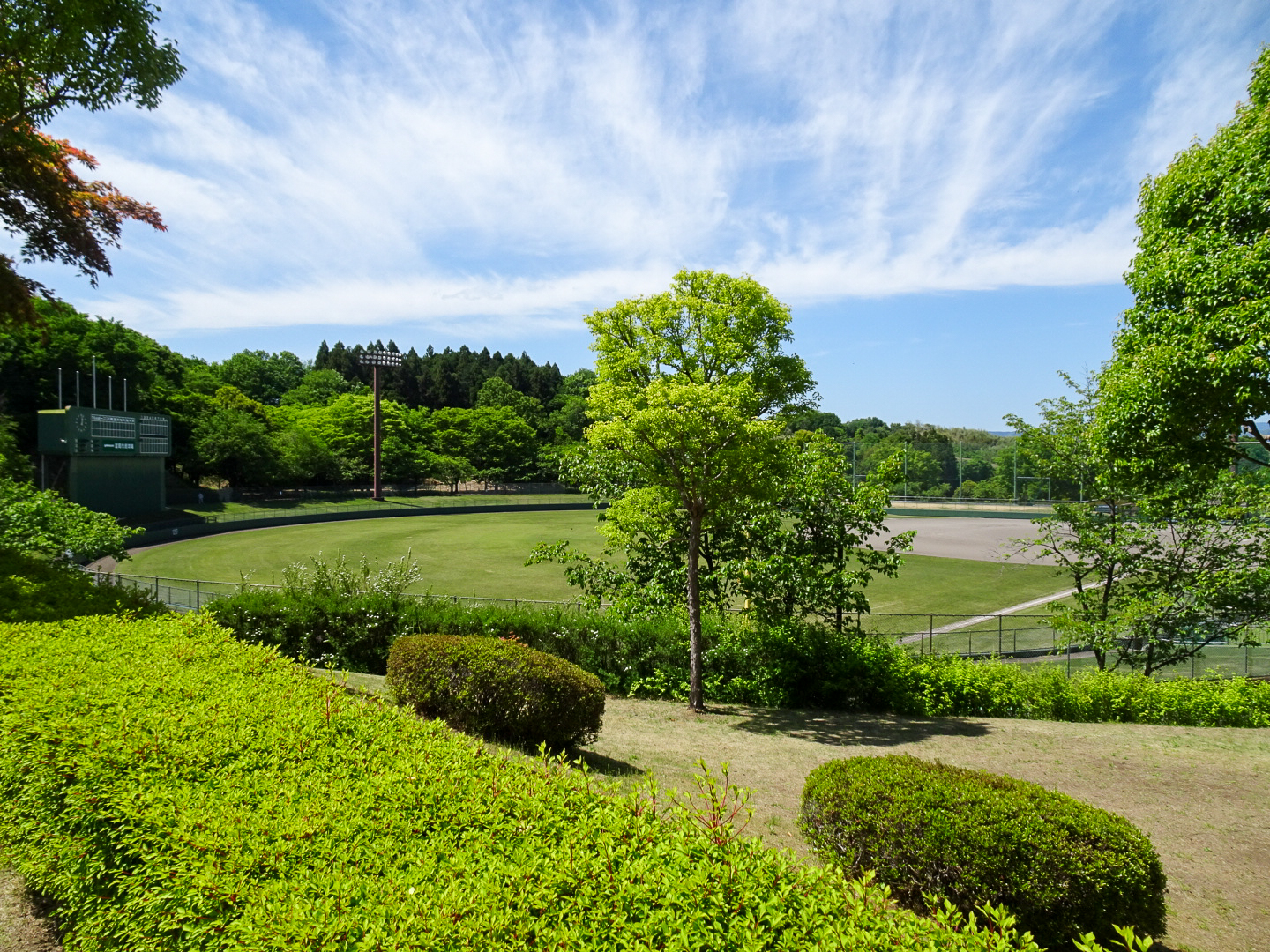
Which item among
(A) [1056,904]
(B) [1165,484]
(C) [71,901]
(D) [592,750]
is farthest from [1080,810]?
(B) [1165,484]

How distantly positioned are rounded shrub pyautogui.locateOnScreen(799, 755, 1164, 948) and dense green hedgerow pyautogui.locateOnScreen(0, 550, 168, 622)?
26.1ft

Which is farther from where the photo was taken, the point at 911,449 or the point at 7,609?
the point at 911,449

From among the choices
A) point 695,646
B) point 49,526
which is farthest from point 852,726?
point 49,526

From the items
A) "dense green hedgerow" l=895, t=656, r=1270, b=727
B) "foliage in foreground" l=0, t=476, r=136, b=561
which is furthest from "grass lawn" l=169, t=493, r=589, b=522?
"dense green hedgerow" l=895, t=656, r=1270, b=727

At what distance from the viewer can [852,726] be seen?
38.0 ft

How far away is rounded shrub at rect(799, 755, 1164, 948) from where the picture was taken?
4566 mm

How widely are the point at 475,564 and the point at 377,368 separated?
158 ft

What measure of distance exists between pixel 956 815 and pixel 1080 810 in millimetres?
871

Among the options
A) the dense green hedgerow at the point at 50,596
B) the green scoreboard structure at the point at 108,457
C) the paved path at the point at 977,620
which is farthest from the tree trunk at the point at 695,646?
the green scoreboard structure at the point at 108,457

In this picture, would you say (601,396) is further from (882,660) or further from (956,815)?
(956,815)

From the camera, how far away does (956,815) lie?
4867 millimetres

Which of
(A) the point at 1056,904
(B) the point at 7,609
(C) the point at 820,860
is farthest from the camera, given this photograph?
(B) the point at 7,609

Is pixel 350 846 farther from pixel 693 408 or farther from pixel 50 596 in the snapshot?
pixel 693 408

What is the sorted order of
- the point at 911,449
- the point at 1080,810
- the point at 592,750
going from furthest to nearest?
1. the point at 911,449
2. the point at 592,750
3. the point at 1080,810
